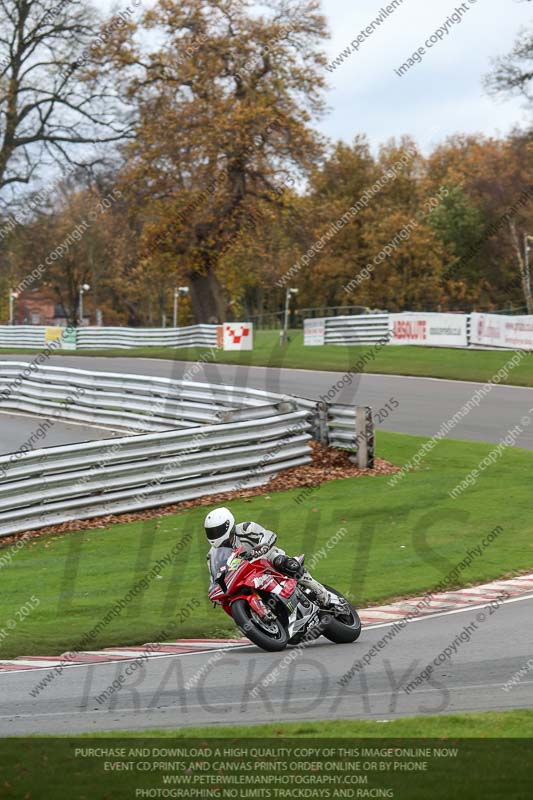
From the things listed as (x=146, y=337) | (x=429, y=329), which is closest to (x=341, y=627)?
(x=429, y=329)

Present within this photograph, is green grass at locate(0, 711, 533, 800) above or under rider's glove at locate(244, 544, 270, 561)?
under

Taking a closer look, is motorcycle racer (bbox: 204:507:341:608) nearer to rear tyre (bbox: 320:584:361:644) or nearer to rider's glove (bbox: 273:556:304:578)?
rider's glove (bbox: 273:556:304:578)

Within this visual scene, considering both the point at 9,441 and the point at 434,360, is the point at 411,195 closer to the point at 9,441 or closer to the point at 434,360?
the point at 434,360

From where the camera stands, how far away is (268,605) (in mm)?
9211

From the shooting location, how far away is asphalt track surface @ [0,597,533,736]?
719 centimetres

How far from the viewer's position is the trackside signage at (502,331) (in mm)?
36656

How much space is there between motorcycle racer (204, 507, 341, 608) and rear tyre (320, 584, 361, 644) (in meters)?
0.17

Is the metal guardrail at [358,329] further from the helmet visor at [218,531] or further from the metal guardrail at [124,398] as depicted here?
the helmet visor at [218,531]

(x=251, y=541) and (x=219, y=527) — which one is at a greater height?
(x=219, y=527)

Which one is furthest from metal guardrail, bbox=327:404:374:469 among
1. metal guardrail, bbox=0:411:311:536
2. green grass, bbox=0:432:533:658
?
green grass, bbox=0:432:533:658

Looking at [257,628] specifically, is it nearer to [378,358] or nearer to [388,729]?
[388,729]

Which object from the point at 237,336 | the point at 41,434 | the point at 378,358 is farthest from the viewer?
the point at 237,336

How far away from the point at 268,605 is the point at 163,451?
7638 millimetres

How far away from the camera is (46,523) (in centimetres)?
1527
